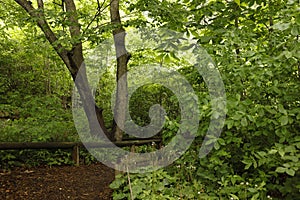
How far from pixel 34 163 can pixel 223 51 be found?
401 centimetres

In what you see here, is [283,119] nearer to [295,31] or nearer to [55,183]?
[295,31]

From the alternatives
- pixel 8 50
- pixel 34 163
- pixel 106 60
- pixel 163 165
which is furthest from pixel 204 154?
pixel 8 50

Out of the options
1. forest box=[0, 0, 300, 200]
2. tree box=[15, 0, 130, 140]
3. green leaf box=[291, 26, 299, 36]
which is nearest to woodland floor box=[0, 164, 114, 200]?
forest box=[0, 0, 300, 200]

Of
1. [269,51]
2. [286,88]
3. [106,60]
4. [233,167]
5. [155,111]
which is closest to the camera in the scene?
[286,88]

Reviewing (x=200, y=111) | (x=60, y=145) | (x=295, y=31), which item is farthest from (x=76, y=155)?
(x=295, y=31)

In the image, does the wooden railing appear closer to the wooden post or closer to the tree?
the wooden post

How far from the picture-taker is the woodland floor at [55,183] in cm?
393

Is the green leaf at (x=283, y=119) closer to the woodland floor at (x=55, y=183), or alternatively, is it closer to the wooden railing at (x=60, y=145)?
the woodland floor at (x=55, y=183)

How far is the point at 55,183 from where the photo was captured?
14.5 ft

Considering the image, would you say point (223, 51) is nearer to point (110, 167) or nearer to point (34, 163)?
point (110, 167)

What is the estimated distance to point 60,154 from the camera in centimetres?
581

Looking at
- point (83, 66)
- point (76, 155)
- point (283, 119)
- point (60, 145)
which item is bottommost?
point (76, 155)

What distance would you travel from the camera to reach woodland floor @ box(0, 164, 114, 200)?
155 inches

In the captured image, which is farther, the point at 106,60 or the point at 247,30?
the point at 106,60
